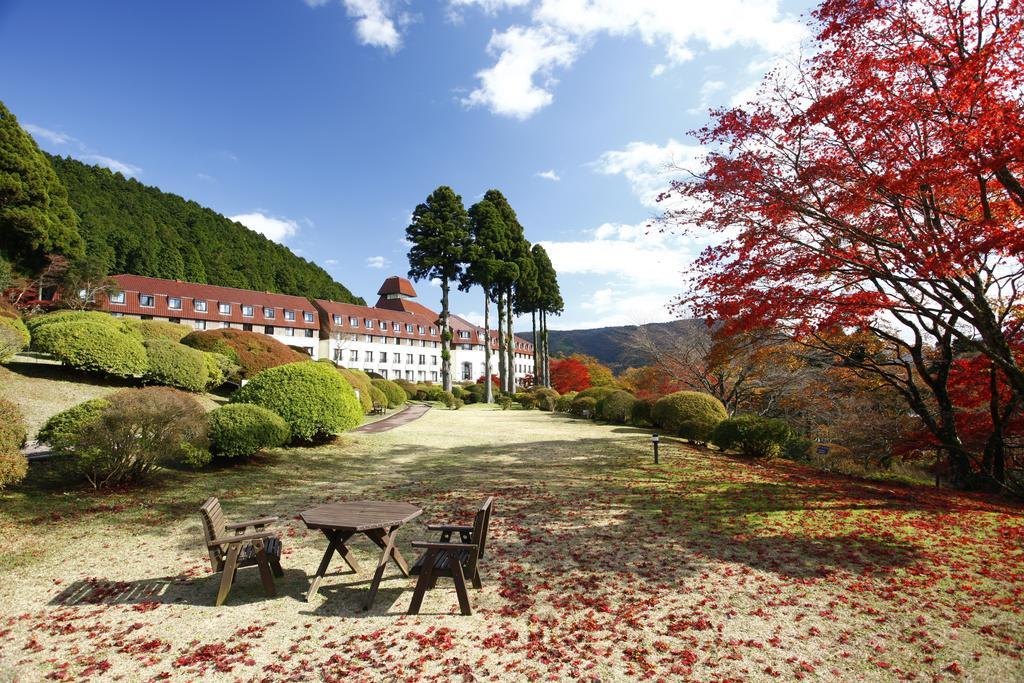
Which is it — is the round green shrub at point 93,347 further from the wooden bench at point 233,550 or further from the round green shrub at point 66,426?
the wooden bench at point 233,550

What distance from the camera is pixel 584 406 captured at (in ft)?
100.0

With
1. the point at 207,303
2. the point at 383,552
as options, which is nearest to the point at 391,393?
the point at 383,552

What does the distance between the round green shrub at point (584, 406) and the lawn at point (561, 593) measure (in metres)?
19.5

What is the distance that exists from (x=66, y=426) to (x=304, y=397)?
554 cm

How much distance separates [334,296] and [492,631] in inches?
3369

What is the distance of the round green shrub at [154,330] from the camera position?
2058 centimetres

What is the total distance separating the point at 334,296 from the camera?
83.4m

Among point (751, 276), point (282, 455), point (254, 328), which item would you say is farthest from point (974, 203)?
point (254, 328)

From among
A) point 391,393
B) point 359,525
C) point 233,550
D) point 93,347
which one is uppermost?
point 93,347

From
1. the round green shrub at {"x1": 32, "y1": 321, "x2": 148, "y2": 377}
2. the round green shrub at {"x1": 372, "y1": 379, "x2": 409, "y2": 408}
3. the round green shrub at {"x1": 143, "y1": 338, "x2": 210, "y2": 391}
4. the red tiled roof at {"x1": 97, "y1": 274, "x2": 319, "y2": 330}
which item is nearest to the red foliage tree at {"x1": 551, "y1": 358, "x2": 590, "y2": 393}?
the round green shrub at {"x1": 372, "y1": 379, "x2": 409, "y2": 408}

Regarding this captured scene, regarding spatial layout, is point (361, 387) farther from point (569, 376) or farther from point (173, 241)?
point (173, 241)

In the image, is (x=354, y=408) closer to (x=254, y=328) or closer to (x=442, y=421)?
(x=442, y=421)

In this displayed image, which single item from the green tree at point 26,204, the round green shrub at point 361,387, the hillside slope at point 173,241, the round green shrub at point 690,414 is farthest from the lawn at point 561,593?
the hillside slope at point 173,241

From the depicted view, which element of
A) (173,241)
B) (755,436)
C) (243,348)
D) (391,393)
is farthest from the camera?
(173,241)
